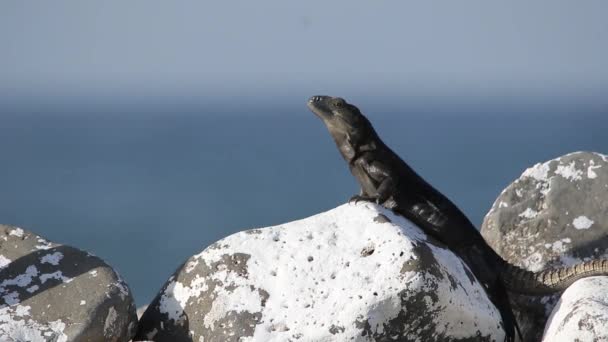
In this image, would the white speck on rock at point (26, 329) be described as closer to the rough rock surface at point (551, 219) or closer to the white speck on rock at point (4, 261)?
the white speck on rock at point (4, 261)

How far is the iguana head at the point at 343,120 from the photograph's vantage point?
941cm

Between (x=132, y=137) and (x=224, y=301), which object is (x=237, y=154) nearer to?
(x=132, y=137)

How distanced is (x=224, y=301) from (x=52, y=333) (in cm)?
116

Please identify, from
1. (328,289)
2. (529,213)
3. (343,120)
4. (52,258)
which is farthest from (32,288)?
(529,213)

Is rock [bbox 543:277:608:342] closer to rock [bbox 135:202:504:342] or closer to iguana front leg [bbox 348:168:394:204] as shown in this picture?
rock [bbox 135:202:504:342]

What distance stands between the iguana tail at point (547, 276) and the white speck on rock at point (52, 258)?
10.9 feet

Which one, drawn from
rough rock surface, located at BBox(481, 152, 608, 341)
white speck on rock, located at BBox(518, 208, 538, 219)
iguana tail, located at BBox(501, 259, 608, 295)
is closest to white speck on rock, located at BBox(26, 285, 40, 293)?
iguana tail, located at BBox(501, 259, 608, 295)

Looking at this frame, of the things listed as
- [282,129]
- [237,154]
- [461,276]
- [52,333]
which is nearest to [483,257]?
[461,276]

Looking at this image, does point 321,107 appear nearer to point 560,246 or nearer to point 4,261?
point 560,246

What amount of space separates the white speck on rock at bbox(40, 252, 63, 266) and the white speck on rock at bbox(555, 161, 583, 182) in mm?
4177

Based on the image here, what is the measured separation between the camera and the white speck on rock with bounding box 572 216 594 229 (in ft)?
31.4

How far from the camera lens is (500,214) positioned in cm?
1002

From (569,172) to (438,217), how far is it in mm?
1506

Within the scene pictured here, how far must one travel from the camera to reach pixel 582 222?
31.5ft
